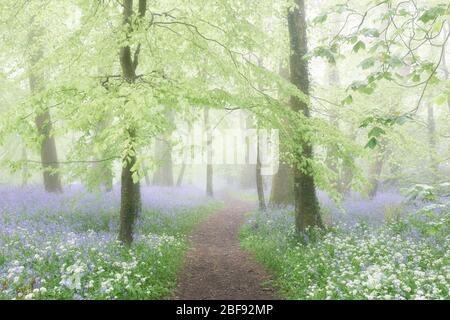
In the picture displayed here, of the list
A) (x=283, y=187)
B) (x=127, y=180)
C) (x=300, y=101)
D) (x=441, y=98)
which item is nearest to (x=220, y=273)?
(x=127, y=180)

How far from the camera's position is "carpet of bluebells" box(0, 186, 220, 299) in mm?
6547

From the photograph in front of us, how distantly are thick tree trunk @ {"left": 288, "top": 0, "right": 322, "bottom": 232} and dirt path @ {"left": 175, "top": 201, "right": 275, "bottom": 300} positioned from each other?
2074mm

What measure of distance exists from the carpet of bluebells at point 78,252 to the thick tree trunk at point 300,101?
3.89m

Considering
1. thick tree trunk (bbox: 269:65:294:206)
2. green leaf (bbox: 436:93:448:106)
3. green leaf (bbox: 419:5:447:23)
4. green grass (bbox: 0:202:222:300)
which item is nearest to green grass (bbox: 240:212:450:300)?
green leaf (bbox: 436:93:448:106)

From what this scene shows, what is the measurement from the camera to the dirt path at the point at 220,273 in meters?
8.70

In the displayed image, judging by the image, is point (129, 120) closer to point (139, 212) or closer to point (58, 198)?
point (139, 212)

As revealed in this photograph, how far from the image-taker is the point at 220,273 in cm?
1024

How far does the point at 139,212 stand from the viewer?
571 inches

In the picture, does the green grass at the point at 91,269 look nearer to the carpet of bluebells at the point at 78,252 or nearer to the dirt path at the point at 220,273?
the carpet of bluebells at the point at 78,252

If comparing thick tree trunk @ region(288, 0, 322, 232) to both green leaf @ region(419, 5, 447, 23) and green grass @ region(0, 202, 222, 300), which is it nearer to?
green grass @ region(0, 202, 222, 300)

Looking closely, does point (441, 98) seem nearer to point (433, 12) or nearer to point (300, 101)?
point (433, 12)
